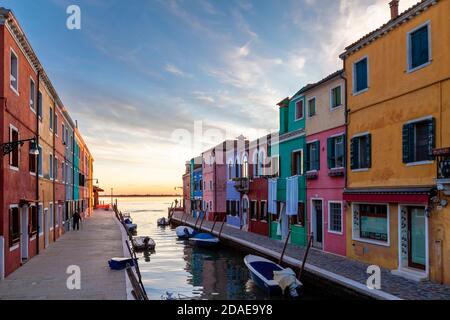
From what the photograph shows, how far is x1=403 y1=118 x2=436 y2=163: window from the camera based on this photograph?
49.2ft

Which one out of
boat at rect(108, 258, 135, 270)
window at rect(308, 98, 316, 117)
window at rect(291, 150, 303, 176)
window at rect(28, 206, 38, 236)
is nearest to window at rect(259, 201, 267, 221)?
window at rect(291, 150, 303, 176)

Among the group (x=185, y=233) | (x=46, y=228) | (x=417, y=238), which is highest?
(x=417, y=238)

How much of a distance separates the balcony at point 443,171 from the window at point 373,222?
4105mm

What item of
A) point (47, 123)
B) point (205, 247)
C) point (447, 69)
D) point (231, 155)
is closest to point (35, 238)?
point (47, 123)

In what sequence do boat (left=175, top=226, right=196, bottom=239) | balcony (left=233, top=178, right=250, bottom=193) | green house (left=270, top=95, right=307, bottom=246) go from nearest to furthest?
green house (left=270, top=95, right=307, bottom=246) < balcony (left=233, top=178, right=250, bottom=193) < boat (left=175, top=226, right=196, bottom=239)

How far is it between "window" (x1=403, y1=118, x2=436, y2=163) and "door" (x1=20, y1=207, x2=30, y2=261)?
15.5 metres

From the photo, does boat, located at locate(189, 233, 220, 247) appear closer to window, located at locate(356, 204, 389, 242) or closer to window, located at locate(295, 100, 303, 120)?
window, located at locate(295, 100, 303, 120)

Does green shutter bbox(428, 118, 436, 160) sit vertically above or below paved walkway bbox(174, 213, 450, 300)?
above

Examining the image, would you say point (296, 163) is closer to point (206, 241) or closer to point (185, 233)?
point (206, 241)

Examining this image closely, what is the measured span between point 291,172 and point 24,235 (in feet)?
48.7

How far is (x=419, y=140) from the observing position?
15.8 m

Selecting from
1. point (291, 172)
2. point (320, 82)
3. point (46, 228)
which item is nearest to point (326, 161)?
point (320, 82)

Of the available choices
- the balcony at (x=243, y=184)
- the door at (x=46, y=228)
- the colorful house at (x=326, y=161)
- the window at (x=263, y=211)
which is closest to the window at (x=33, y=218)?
the door at (x=46, y=228)
